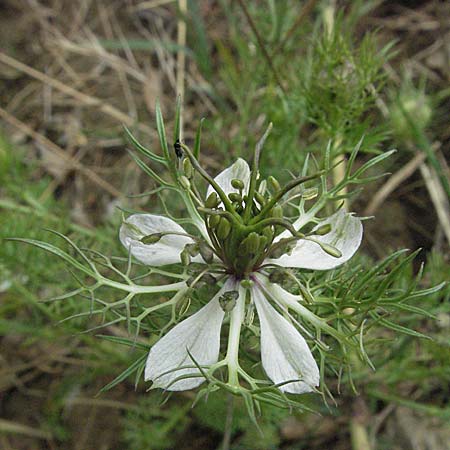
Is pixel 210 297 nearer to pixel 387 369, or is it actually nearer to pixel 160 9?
pixel 387 369

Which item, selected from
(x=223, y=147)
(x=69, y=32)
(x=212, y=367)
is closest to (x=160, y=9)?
(x=69, y=32)

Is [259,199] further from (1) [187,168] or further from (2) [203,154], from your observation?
(2) [203,154]

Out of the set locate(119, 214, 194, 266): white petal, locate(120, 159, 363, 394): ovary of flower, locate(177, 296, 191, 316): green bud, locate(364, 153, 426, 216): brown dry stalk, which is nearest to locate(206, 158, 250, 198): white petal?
locate(120, 159, 363, 394): ovary of flower

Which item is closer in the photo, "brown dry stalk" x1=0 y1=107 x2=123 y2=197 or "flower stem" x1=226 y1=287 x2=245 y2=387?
"flower stem" x1=226 y1=287 x2=245 y2=387

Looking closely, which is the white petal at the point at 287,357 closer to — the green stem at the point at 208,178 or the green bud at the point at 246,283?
the green bud at the point at 246,283

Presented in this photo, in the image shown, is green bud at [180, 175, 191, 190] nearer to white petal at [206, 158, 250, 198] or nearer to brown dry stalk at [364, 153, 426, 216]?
white petal at [206, 158, 250, 198]

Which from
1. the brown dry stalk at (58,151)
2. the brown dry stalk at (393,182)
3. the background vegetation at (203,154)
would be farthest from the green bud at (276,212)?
the brown dry stalk at (58,151)

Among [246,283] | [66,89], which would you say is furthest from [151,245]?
Result: [66,89]
